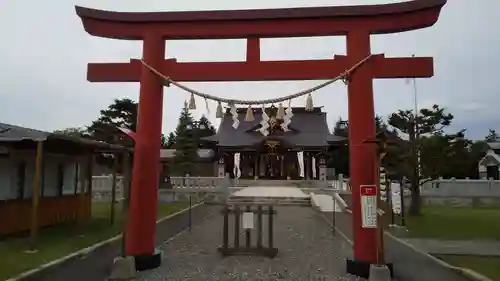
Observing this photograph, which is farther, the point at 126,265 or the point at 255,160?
the point at 255,160

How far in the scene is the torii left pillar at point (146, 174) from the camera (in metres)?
8.62

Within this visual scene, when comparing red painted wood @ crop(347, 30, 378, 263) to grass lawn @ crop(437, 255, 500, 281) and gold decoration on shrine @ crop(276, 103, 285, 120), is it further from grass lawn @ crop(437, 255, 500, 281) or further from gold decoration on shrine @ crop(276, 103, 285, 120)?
grass lawn @ crop(437, 255, 500, 281)

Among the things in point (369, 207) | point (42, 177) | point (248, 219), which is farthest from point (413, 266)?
point (42, 177)

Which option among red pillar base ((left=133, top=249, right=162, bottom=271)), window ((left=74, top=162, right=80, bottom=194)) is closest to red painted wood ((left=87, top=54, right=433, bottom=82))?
red pillar base ((left=133, top=249, right=162, bottom=271))

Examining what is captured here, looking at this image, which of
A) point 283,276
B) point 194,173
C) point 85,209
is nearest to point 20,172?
point 85,209

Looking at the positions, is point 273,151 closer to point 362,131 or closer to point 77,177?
point 77,177

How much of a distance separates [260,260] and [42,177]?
8.39 m

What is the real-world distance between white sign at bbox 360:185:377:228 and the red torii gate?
0.27 m

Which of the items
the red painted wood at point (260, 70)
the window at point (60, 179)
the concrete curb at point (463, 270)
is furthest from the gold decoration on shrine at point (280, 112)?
the window at point (60, 179)

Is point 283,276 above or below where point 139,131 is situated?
below

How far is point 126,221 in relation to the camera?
8.25 meters

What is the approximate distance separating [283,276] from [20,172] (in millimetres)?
9288

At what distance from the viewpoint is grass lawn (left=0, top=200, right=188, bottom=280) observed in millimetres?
8555

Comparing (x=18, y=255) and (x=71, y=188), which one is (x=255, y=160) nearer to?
(x=71, y=188)
